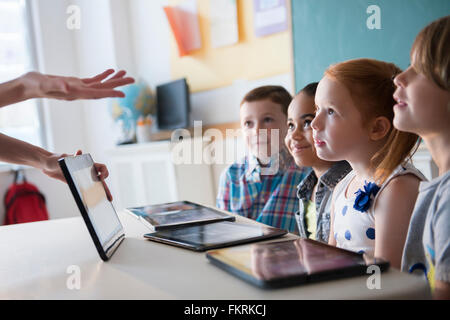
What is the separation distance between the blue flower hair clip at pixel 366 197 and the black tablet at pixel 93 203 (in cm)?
49

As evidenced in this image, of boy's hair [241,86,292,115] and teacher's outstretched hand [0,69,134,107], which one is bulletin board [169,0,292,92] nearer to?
boy's hair [241,86,292,115]

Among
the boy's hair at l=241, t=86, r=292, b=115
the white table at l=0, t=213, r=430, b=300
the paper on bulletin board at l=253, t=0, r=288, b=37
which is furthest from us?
the paper on bulletin board at l=253, t=0, r=288, b=37

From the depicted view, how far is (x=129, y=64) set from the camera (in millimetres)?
4211

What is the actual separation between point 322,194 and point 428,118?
0.61 metres

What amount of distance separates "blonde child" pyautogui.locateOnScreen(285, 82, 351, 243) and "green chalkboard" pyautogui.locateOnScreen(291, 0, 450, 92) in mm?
709

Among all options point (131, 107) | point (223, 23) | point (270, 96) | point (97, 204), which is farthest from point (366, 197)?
point (131, 107)

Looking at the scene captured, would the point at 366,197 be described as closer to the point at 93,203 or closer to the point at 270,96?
the point at 93,203

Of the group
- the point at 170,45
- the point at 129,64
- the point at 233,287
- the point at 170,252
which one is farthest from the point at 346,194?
the point at 129,64

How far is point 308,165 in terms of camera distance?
1411mm

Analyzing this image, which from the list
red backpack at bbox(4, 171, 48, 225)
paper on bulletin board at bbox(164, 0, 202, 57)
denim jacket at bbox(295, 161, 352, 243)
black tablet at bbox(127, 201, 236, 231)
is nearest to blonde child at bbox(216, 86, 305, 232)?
denim jacket at bbox(295, 161, 352, 243)

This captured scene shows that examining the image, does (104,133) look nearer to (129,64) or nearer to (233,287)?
(129,64)

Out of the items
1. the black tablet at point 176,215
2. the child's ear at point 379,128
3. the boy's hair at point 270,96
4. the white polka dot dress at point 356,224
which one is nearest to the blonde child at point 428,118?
the white polka dot dress at point 356,224

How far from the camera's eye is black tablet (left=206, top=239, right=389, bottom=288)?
1.75 ft

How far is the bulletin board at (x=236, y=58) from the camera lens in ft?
9.15
